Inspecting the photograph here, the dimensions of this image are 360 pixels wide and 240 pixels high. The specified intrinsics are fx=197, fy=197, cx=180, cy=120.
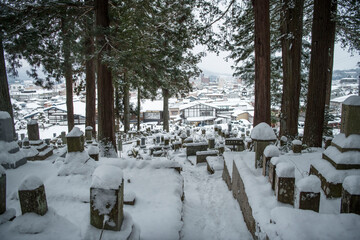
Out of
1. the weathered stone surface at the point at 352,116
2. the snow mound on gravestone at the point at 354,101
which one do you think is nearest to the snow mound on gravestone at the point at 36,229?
the weathered stone surface at the point at 352,116

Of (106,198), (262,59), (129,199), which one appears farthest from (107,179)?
(262,59)

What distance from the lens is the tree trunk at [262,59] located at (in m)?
6.13

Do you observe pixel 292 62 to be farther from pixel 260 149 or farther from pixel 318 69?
pixel 260 149

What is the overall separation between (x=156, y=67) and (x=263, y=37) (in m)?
4.09

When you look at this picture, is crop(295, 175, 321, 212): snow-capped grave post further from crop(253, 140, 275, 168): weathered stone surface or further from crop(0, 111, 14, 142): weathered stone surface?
crop(0, 111, 14, 142): weathered stone surface

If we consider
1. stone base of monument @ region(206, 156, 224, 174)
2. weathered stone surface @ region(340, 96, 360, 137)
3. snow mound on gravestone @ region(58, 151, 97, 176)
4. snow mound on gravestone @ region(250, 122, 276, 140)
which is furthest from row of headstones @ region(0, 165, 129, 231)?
stone base of monument @ region(206, 156, 224, 174)

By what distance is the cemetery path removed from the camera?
12.4ft

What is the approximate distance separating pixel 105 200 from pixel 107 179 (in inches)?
8.3

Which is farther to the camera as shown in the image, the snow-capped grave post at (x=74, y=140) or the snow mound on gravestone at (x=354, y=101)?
the snow-capped grave post at (x=74, y=140)

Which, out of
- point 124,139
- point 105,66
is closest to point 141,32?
point 105,66

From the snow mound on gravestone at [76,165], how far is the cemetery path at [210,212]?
253cm

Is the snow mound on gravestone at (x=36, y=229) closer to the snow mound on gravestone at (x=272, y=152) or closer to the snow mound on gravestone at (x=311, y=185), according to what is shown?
the snow mound on gravestone at (x=311, y=185)

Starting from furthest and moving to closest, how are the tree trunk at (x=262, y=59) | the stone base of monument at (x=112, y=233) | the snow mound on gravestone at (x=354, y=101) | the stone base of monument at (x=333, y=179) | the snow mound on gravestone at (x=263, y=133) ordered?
the tree trunk at (x=262, y=59)
the snow mound on gravestone at (x=263, y=133)
the snow mound on gravestone at (x=354, y=101)
the stone base of monument at (x=333, y=179)
the stone base of monument at (x=112, y=233)

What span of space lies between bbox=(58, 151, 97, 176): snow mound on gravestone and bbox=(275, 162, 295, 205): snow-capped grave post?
403 cm
